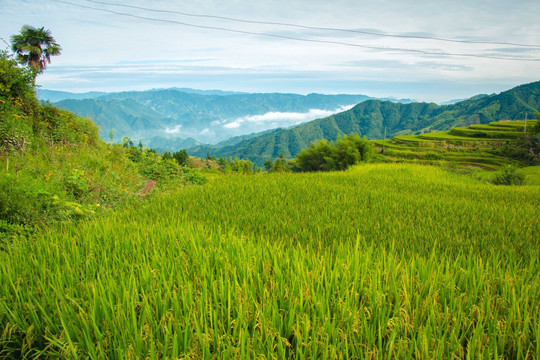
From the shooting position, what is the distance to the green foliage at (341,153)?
36356 millimetres

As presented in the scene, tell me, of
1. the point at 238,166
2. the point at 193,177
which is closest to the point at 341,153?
the point at 238,166

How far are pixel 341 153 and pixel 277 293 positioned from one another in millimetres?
39750

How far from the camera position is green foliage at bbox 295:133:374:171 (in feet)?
119

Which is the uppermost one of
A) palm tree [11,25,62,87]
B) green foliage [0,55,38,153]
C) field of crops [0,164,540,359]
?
palm tree [11,25,62,87]

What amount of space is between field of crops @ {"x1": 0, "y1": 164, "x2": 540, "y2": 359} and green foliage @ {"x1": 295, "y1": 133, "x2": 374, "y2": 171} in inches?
1134

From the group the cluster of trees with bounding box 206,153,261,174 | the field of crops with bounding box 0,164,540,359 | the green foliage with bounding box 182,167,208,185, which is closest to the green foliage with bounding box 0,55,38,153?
the green foliage with bounding box 182,167,208,185

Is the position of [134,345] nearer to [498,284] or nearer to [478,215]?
[498,284]

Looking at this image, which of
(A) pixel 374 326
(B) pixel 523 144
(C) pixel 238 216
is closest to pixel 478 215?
(C) pixel 238 216

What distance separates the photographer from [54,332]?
1.98 meters

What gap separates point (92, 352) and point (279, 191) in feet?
19.5

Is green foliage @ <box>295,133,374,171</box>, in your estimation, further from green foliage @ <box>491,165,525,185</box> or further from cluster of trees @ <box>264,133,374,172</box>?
green foliage @ <box>491,165,525,185</box>

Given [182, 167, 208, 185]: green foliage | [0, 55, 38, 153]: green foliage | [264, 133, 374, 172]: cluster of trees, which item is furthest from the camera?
[264, 133, 374, 172]: cluster of trees

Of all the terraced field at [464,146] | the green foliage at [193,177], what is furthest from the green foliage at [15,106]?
the terraced field at [464,146]

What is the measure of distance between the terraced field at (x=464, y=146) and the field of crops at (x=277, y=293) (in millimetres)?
43702
